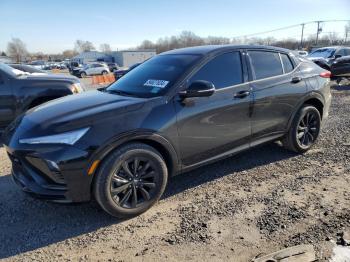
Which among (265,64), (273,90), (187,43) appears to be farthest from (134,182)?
(187,43)

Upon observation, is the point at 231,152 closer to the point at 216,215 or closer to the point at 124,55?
the point at 216,215

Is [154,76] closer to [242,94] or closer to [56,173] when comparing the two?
[242,94]

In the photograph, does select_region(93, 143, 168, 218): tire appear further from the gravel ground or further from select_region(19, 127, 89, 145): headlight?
select_region(19, 127, 89, 145): headlight

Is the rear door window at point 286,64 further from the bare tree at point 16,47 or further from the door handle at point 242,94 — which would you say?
the bare tree at point 16,47

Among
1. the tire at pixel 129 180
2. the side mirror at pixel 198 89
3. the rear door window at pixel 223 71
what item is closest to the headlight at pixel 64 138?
the tire at pixel 129 180

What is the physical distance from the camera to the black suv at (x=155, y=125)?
3.03 metres

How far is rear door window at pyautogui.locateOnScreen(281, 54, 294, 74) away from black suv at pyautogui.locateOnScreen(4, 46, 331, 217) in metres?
0.02

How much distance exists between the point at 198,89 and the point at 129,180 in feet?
4.04

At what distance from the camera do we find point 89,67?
1501 inches

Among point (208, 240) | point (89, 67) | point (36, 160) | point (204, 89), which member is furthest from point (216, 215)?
point (89, 67)

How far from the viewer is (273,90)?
438 centimetres

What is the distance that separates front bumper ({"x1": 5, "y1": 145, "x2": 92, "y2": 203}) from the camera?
2.94 metres

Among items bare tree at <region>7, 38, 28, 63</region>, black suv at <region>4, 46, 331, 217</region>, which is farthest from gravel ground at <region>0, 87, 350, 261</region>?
bare tree at <region>7, 38, 28, 63</region>

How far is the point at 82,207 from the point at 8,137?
1115mm
